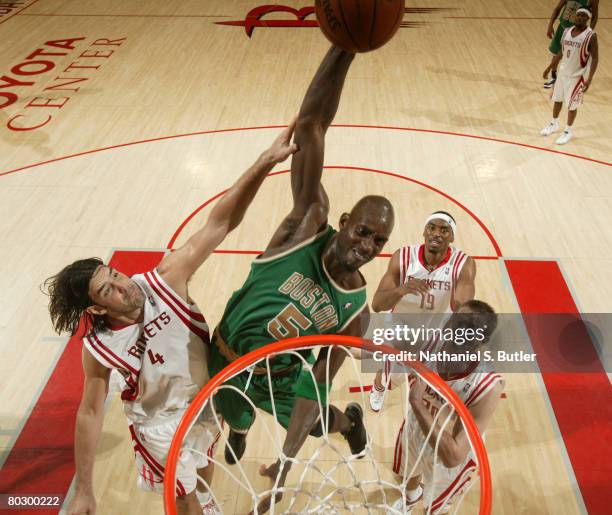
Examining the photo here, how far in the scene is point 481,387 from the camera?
2.77 metres

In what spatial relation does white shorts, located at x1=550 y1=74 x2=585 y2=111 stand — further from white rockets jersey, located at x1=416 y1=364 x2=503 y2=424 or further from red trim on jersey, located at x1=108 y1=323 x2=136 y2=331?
red trim on jersey, located at x1=108 y1=323 x2=136 y2=331

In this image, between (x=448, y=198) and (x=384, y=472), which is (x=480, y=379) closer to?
(x=384, y=472)

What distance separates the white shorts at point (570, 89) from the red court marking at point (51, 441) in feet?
18.6

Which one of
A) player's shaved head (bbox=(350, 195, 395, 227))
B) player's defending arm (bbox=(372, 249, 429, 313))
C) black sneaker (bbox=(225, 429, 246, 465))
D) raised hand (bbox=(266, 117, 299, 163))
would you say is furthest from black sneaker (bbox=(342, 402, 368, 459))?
raised hand (bbox=(266, 117, 299, 163))

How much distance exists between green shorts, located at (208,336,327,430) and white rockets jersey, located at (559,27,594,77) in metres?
5.33

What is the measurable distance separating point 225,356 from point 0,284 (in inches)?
120

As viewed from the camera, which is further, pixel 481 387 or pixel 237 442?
pixel 237 442

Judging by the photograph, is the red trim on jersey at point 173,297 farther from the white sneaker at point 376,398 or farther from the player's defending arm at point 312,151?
the white sneaker at point 376,398

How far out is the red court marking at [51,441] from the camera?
11.4 feet

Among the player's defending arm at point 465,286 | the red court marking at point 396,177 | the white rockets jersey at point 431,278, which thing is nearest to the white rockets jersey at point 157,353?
the white rockets jersey at point 431,278

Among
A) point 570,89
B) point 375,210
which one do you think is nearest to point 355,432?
point 375,210

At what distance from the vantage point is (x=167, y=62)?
367 inches

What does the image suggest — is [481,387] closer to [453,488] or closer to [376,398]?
[453,488]

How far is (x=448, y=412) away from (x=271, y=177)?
3910 mm
